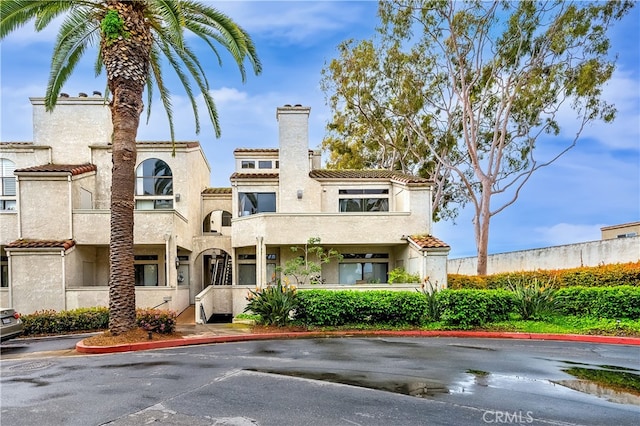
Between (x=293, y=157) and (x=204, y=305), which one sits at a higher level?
(x=293, y=157)

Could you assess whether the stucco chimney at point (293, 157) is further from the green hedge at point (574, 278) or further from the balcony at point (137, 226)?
the green hedge at point (574, 278)

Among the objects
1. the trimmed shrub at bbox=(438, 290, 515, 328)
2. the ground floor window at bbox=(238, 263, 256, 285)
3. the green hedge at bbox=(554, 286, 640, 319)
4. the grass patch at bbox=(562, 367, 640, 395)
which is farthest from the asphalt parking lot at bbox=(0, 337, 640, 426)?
the ground floor window at bbox=(238, 263, 256, 285)

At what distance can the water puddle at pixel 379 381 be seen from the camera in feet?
21.6

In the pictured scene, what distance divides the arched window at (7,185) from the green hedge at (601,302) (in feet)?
84.1

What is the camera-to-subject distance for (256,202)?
73.5 feet

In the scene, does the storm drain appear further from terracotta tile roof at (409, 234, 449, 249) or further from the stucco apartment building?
terracotta tile roof at (409, 234, 449, 249)

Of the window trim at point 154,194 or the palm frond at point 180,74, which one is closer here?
the palm frond at point 180,74

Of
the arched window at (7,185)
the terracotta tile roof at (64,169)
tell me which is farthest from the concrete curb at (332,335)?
the arched window at (7,185)

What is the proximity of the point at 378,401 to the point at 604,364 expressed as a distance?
6.32 metres

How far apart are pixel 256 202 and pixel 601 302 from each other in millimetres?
16009

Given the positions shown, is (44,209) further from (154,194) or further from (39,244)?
(154,194)

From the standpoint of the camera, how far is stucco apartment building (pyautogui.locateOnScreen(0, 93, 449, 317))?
18.2 metres

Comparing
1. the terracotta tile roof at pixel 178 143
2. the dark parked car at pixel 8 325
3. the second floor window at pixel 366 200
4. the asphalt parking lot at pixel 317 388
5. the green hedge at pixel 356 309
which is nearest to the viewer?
the asphalt parking lot at pixel 317 388

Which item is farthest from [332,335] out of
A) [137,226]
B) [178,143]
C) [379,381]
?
[178,143]
